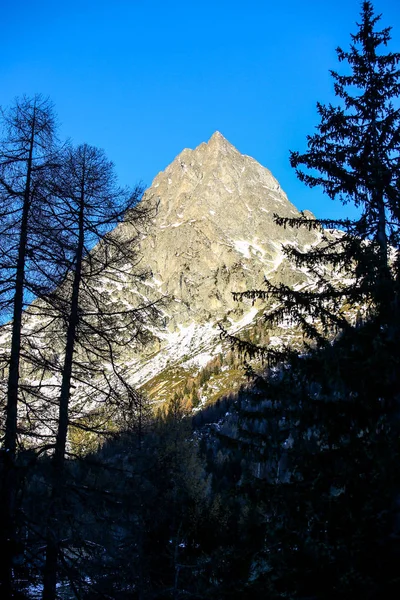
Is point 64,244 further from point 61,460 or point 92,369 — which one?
point 61,460

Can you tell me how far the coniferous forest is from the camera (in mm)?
6605

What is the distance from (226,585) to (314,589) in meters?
1.82

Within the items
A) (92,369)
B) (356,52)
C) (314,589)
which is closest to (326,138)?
(356,52)

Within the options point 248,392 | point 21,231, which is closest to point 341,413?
point 248,392

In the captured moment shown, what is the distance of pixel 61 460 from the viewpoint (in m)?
9.34

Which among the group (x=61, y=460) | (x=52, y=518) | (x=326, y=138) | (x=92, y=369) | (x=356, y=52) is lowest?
(x=52, y=518)

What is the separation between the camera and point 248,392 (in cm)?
948

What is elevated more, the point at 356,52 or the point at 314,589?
the point at 356,52

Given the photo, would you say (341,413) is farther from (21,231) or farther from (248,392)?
(21,231)

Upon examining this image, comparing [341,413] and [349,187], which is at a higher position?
[349,187]

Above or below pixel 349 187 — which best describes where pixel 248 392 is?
below

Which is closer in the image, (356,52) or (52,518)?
(52,518)

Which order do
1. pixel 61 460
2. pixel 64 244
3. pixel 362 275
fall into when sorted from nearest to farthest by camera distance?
pixel 362 275, pixel 61 460, pixel 64 244

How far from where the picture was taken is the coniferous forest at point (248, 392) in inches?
260
